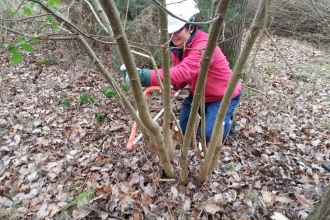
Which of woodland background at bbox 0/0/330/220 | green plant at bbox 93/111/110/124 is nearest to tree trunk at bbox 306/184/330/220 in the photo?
woodland background at bbox 0/0/330/220

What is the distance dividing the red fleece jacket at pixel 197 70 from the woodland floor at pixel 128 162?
0.60 metres

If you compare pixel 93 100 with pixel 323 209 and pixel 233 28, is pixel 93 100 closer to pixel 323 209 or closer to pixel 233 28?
pixel 233 28

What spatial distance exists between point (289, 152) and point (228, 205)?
55.4 inches

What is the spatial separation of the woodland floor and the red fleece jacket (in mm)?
596

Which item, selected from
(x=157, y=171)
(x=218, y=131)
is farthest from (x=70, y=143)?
(x=218, y=131)

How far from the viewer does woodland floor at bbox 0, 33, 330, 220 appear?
2.17 meters

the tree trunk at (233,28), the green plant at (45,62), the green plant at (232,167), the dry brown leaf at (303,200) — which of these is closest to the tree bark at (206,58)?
the green plant at (232,167)

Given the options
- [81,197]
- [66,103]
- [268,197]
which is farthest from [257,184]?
[66,103]

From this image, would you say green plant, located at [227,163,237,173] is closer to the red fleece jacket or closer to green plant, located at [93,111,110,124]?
the red fleece jacket

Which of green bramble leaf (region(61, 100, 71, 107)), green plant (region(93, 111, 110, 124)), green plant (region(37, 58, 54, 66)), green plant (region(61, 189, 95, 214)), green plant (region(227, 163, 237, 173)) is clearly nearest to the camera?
green plant (region(61, 189, 95, 214))

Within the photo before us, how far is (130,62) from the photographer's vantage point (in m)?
1.43

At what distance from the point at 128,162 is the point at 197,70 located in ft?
4.32

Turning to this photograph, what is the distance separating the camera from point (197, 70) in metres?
2.57

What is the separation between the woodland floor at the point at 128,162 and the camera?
7.13 ft
